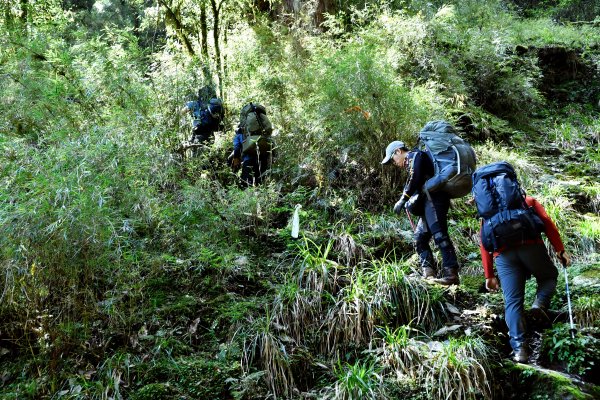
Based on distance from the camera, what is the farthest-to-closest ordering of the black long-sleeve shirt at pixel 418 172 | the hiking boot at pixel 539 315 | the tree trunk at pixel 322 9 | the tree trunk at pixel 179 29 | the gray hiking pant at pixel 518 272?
the tree trunk at pixel 322 9 → the tree trunk at pixel 179 29 → the black long-sleeve shirt at pixel 418 172 → the hiking boot at pixel 539 315 → the gray hiking pant at pixel 518 272

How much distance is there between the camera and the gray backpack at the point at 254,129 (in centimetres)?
811

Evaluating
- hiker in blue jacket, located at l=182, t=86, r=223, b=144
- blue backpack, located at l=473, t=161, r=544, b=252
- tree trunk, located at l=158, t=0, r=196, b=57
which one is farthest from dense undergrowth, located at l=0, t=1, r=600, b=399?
blue backpack, located at l=473, t=161, r=544, b=252

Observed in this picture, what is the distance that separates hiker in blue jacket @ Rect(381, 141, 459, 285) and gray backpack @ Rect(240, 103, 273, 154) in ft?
9.81

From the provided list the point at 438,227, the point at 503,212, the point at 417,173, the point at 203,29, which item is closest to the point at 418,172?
the point at 417,173

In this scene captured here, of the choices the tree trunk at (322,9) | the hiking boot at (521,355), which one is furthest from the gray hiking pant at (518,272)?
the tree trunk at (322,9)

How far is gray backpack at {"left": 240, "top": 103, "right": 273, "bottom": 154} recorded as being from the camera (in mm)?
8109

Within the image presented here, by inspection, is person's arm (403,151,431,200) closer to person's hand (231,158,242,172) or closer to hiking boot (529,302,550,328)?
hiking boot (529,302,550,328)

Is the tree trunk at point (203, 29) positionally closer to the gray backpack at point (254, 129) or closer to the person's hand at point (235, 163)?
the gray backpack at point (254, 129)

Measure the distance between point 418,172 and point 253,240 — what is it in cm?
248

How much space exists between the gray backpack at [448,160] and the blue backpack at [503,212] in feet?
2.87

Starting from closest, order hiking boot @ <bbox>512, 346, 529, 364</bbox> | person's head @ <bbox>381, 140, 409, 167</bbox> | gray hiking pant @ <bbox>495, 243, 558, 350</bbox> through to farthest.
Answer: gray hiking pant @ <bbox>495, 243, 558, 350</bbox> → hiking boot @ <bbox>512, 346, 529, 364</bbox> → person's head @ <bbox>381, 140, 409, 167</bbox>

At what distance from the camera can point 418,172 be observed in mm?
5668

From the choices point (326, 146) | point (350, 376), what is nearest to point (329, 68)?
point (326, 146)

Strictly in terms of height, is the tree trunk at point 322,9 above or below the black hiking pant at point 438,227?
above
